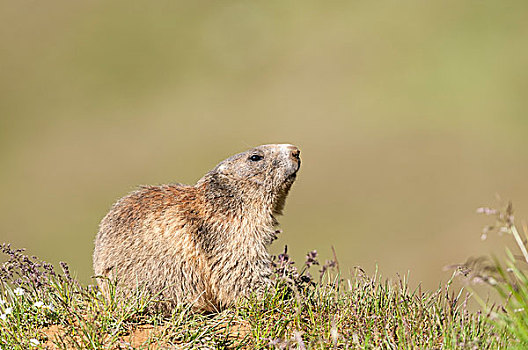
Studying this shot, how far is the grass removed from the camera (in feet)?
17.5

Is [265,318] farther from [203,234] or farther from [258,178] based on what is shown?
[258,178]

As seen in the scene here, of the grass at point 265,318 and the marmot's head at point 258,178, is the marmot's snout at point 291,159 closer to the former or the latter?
the marmot's head at point 258,178

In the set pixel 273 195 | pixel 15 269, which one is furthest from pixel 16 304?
pixel 273 195

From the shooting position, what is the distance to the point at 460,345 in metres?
4.74

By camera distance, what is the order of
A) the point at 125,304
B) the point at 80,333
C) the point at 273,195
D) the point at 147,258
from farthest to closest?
1. the point at 273,195
2. the point at 147,258
3. the point at 125,304
4. the point at 80,333

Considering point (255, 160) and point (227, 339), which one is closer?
point (227, 339)

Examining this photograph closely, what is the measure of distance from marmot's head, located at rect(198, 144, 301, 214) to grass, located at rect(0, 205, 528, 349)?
42.2 inches

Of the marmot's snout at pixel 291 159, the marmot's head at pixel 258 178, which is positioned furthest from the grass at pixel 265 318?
the marmot's snout at pixel 291 159

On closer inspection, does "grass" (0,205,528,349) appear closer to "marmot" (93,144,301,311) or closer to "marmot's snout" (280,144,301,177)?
"marmot" (93,144,301,311)

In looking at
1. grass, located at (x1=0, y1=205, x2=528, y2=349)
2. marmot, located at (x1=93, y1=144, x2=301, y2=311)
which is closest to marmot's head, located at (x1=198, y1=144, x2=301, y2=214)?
marmot, located at (x1=93, y1=144, x2=301, y2=311)

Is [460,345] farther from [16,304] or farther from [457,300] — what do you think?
[16,304]

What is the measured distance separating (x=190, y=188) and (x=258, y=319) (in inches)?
88.5

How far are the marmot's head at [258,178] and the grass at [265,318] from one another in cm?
107

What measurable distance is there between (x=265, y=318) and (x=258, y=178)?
1.98 meters
